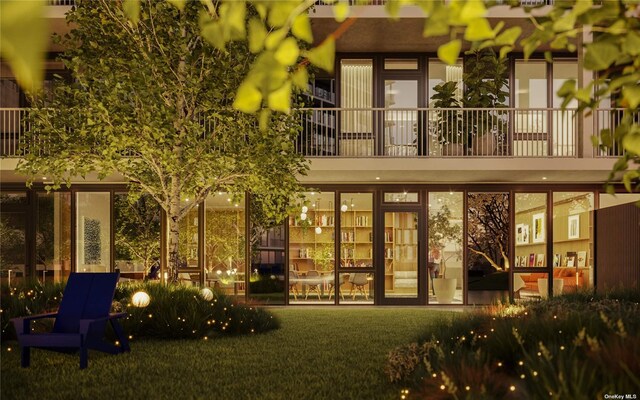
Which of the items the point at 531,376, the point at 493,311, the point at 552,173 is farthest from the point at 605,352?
the point at 552,173

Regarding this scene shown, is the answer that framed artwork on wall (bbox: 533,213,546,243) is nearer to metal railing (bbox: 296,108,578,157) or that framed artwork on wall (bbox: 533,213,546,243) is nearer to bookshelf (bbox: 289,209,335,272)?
metal railing (bbox: 296,108,578,157)

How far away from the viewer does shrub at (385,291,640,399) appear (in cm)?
400

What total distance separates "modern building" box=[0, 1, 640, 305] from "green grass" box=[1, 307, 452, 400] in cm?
583

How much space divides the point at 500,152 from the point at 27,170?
32.3ft

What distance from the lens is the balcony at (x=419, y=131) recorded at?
15148 mm

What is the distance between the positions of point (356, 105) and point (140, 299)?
8.18 meters

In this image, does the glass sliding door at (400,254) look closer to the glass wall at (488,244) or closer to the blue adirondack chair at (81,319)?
the glass wall at (488,244)

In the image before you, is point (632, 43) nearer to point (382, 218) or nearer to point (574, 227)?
point (382, 218)

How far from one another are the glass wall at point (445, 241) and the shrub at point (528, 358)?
8.29m

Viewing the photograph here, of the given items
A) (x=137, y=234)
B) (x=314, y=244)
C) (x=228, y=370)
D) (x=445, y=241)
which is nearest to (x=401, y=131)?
(x=445, y=241)

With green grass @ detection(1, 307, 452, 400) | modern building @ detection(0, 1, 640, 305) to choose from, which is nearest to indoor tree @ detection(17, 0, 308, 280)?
green grass @ detection(1, 307, 452, 400)

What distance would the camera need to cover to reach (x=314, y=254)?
16.1 meters

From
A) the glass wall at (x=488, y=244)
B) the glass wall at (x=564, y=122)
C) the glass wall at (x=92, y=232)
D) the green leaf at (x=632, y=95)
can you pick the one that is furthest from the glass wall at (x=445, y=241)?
the green leaf at (x=632, y=95)

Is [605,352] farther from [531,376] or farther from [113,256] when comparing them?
[113,256]
